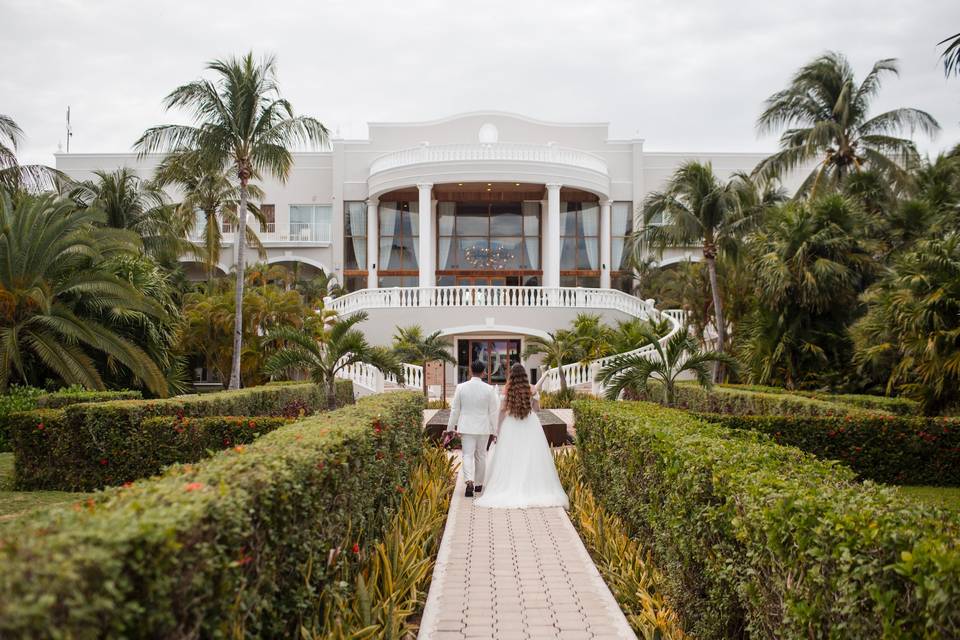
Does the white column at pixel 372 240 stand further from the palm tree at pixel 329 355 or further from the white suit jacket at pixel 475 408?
the white suit jacket at pixel 475 408

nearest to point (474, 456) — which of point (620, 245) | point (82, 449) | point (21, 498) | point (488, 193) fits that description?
point (82, 449)

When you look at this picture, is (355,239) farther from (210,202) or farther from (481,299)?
(481,299)

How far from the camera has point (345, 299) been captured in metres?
30.8

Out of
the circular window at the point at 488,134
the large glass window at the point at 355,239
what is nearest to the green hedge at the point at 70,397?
the large glass window at the point at 355,239

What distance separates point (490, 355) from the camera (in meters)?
31.8

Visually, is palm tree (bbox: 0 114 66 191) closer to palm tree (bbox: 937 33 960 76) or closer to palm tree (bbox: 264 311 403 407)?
palm tree (bbox: 264 311 403 407)

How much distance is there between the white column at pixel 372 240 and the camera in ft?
119

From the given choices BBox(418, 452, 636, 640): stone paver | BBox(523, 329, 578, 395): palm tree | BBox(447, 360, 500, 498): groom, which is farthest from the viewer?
BBox(523, 329, 578, 395): palm tree

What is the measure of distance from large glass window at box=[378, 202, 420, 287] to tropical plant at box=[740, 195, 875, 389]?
18308mm

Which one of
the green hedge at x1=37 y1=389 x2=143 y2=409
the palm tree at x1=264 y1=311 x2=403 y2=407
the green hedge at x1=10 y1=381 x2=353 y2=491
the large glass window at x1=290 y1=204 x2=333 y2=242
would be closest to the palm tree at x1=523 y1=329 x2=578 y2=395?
the palm tree at x1=264 y1=311 x2=403 y2=407

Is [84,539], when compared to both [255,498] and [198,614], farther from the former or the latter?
[255,498]

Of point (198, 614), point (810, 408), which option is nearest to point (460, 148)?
point (810, 408)

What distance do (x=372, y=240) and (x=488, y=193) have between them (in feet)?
18.0

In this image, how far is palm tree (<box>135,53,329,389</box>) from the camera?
19.9 metres
